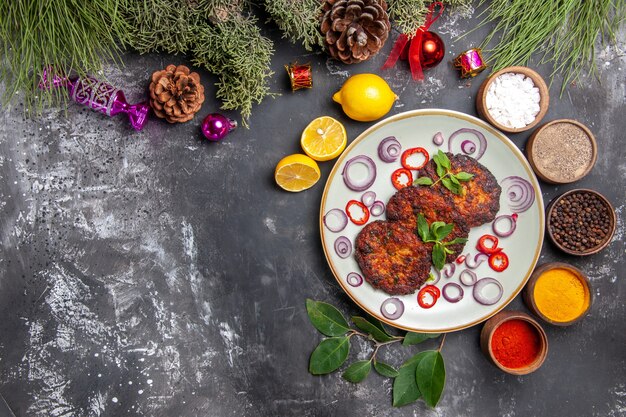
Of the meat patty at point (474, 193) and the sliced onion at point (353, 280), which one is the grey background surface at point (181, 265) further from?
the meat patty at point (474, 193)

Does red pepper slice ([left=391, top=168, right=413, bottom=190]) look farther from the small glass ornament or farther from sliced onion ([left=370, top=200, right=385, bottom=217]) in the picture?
the small glass ornament

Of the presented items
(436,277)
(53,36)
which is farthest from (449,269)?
(53,36)

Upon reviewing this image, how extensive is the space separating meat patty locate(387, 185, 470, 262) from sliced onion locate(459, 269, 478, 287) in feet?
0.32

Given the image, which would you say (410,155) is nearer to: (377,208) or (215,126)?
(377,208)

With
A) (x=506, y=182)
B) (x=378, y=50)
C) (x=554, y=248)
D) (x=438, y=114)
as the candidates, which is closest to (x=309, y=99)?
(x=378, y=50)

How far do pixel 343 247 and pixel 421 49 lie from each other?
2.57ft

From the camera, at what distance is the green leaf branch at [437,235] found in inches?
79.6

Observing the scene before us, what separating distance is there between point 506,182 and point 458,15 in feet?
2.20

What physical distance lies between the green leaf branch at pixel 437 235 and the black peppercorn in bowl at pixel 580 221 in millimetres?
387

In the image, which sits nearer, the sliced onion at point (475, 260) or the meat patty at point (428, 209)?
the meat patty at point (428, 209)

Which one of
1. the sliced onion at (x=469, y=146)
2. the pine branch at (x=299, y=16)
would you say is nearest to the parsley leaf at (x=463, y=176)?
the sliced onion at (x=469, y=146)

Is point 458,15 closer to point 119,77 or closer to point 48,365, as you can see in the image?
point 119,77

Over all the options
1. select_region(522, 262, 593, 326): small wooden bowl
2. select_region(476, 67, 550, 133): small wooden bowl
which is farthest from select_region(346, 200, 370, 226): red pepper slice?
select_region(522, 262, 593, 326): small wooden bowl

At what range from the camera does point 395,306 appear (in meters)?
2.13
